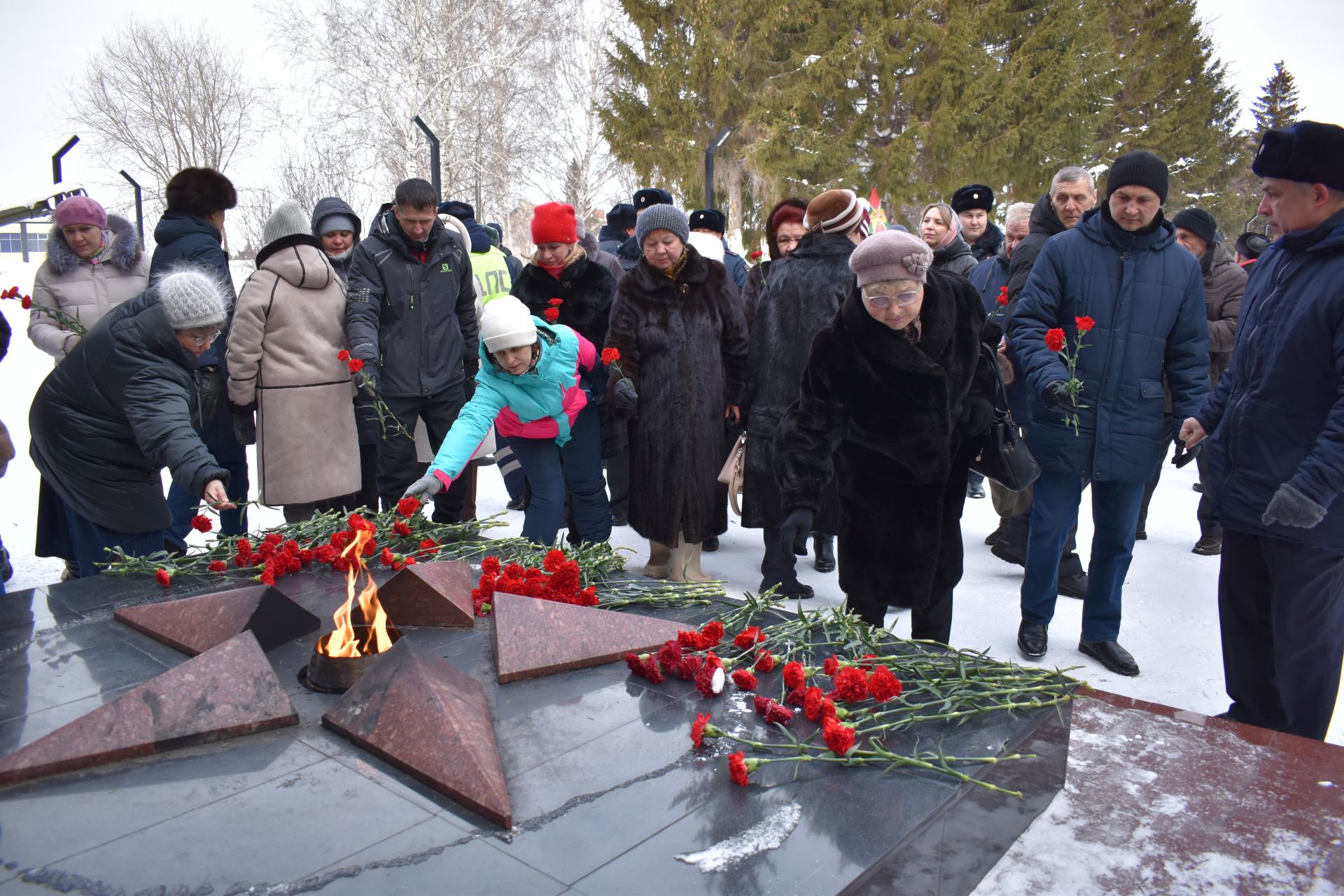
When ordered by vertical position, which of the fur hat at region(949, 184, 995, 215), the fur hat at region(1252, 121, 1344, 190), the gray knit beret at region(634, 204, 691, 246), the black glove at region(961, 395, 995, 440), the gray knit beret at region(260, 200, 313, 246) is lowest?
the black glove at region(961, 395, 995, 440)

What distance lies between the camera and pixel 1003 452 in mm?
3053

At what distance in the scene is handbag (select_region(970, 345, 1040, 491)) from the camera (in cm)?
304

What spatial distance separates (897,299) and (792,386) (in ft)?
4.95

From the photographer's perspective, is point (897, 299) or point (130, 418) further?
point (130, 418)

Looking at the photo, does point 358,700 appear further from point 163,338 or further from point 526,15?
point 526,15

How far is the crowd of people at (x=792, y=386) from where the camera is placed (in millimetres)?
2811

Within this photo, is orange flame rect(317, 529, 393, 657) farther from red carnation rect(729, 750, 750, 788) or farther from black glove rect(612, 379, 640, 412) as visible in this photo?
black glove rect(612, 379, 640, 412)

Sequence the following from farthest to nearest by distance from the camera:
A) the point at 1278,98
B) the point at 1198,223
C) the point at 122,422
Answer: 1. the point at 1278,98
2. the point at 1198,223
3. the point at 122,422

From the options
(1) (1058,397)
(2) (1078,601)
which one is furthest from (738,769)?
(2) (1078,601)

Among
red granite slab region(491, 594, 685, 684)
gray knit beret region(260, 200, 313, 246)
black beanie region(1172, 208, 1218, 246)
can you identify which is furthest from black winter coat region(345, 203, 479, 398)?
black beanie region(1172, 208, 1218, 246)

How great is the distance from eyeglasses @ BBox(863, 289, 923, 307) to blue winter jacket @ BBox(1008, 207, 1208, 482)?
1027 millimetres

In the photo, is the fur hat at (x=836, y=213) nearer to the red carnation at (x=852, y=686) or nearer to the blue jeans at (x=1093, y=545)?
the blue jeans at (x=1093, y=545)

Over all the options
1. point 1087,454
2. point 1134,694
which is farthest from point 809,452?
point 1134,694

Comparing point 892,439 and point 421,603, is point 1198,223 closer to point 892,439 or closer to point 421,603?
point 892,439
